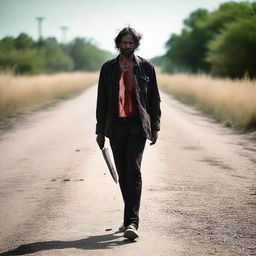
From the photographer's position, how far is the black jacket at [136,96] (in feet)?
18.5

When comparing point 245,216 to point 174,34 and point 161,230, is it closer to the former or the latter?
point 161,230

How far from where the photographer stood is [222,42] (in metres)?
35.4

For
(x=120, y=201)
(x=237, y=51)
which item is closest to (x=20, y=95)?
(x=237, y=51)

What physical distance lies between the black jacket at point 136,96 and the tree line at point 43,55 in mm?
20985

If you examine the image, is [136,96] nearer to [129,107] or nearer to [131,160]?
[129,107]

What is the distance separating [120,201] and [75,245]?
1890 mm

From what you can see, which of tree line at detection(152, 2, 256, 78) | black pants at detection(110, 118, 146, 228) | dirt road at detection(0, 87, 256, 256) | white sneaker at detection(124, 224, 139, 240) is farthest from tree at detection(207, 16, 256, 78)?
white sneaker at detection(124, 224, 139, 240)

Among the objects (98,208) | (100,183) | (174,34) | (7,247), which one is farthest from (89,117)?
(174,34)

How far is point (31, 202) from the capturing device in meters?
7.21

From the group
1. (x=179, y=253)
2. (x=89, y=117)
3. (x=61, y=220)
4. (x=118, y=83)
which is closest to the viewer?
(x=179, y=253)

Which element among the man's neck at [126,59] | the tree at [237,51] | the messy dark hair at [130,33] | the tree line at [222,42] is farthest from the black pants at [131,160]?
the tree at [237,51]

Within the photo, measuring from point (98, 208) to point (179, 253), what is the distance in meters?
1.90

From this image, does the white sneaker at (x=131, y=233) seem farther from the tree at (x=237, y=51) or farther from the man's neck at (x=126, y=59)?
the tree at (x=237, y=51)

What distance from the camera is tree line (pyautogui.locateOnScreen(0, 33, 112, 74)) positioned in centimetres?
5569
